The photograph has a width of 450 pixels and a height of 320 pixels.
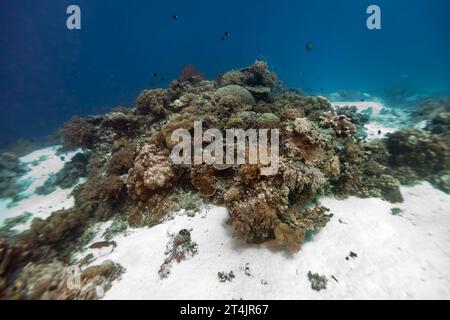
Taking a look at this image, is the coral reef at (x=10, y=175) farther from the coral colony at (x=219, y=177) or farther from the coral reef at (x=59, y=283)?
the coral reef at (x=59, y=283)

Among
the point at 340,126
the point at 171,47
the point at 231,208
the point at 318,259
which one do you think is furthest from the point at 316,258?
the point at 171,47

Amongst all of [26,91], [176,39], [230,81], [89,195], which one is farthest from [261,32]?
[89,195]

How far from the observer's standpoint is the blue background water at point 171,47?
62.6 meters

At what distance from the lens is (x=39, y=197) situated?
1012 centimetres

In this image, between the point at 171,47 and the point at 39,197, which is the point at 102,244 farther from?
the point at 171,47

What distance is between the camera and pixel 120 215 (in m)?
6.71

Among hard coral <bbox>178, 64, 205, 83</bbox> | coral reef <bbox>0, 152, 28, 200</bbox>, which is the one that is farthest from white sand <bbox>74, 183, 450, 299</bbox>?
hard coral <bbox>178, 64, 205, 83</bbox>

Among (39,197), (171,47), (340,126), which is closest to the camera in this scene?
(340,126)

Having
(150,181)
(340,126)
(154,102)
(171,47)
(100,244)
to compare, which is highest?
(171,47)

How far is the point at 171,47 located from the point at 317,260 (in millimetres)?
117408

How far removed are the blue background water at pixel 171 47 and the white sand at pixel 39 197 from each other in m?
43.3

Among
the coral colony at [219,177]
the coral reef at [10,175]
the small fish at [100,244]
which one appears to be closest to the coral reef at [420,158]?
the coral colony at [219,177]

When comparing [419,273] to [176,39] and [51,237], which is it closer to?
[51,237]

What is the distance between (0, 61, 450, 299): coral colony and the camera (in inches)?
181
